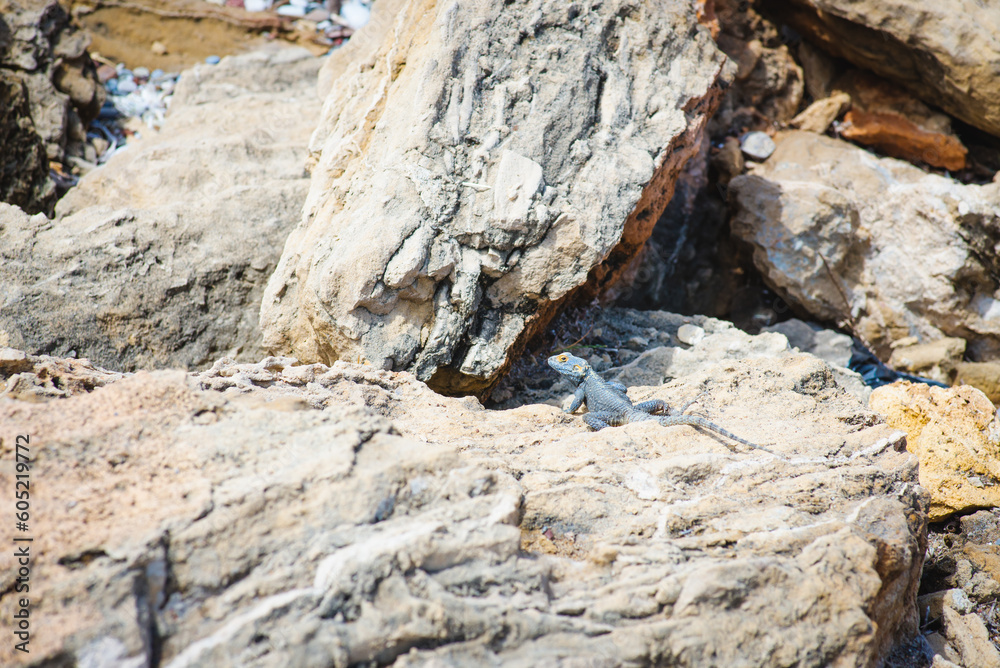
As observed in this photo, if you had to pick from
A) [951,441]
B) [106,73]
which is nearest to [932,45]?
[951,441]

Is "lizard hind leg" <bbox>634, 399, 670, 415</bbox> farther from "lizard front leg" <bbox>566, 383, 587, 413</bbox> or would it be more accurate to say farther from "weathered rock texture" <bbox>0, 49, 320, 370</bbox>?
"weathered rock texture" <bbox>0, 49, 320, 370</bbox>

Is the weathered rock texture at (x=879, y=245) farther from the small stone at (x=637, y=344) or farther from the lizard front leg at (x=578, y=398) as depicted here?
the lizard front leg at (x=578, y=398)

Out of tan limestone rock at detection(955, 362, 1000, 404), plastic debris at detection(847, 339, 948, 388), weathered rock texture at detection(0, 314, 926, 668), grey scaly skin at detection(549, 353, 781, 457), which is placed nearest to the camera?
weathered rock texture at detection(0, 314, 926, 668)

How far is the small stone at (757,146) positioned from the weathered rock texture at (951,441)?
363 centimetres

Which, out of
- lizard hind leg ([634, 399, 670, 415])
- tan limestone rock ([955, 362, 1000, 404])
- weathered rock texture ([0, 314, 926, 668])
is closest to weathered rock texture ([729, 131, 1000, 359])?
tan limestone rock ([955, 362, 1000, 404])

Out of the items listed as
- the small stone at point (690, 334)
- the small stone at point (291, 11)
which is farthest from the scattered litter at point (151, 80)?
the small stone at point (690, 334)

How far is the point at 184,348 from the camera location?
4750mm

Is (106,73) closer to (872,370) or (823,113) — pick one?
(823,113)

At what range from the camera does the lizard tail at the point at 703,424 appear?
3471 millimetres

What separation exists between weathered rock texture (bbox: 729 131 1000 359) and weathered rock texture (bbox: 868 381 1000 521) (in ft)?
7.09

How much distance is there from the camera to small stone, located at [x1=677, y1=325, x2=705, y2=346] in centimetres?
527

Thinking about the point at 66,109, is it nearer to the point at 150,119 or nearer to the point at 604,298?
the point at 150,119

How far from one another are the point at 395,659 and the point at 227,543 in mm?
745

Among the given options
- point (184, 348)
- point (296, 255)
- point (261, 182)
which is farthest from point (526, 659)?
point (261, 182)
